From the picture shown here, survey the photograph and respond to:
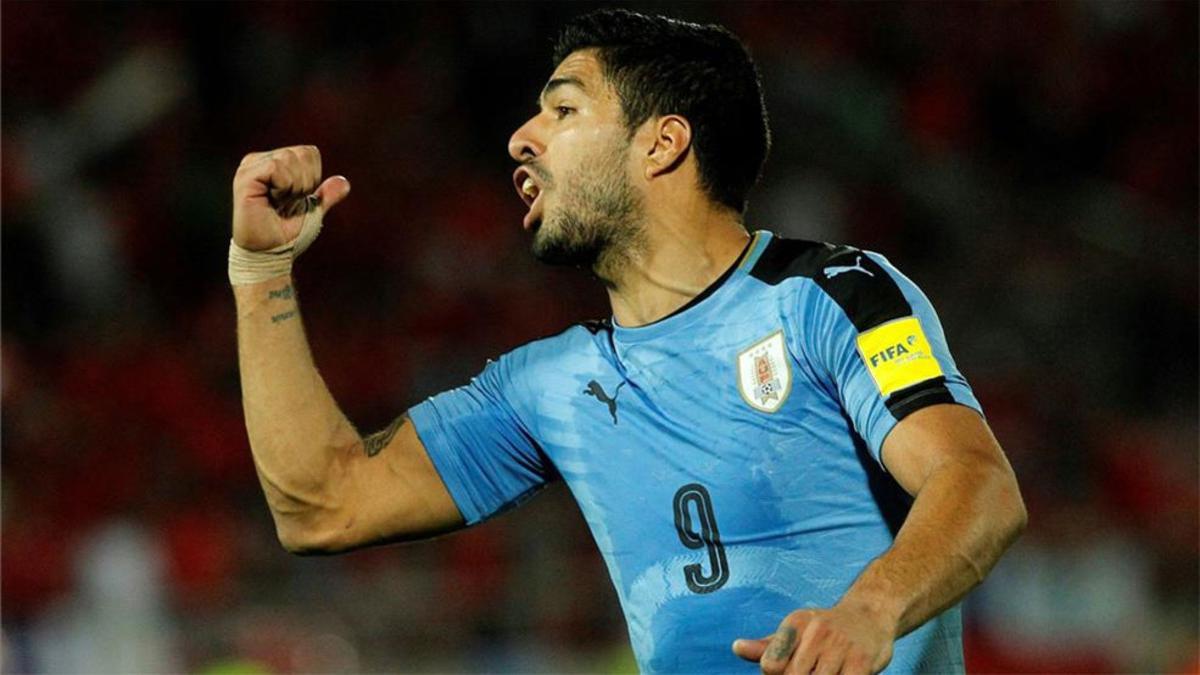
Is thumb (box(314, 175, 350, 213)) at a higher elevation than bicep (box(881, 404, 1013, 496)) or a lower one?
higher

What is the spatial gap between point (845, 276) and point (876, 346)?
0.17m

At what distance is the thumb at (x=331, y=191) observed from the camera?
3188 mm

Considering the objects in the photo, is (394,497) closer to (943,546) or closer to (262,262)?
(262,262)

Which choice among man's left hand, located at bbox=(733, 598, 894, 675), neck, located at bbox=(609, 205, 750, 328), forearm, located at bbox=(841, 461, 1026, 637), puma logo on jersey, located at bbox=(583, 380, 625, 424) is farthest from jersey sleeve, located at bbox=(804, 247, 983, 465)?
man's left hand, located at bbox=(733, 598, 894, 675)

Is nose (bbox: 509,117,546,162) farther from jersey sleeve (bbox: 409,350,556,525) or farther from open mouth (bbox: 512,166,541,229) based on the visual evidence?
jersey sleeve (bbox: 409,350,556,525)

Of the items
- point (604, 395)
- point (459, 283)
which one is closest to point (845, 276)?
point (604, 395)

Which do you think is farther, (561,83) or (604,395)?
(561,83)

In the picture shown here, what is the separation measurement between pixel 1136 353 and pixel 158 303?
188 inches

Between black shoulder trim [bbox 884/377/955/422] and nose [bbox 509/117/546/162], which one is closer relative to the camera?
black shoulder trim [bbox 884/377/955/422]

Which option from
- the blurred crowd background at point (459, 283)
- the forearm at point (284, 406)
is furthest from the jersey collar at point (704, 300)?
the blurred crowd background at point (459, 283)

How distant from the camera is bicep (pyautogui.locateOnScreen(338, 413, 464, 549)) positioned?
3.12 m

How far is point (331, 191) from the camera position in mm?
3201

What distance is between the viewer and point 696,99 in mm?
3104

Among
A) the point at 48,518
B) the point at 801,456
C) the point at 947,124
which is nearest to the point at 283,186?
the point at 801,456
